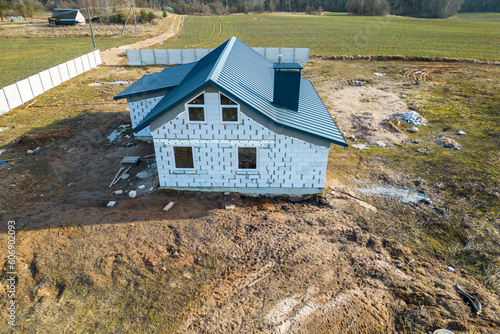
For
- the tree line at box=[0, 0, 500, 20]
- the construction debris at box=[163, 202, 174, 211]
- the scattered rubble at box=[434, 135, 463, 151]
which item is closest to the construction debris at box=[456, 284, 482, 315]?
the construction debris at box=[163, 202, 174, 211]

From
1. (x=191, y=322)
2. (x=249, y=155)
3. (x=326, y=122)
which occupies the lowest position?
(x=191, y=322)

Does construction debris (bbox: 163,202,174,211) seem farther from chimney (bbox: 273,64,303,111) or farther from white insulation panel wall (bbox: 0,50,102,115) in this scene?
white insulation panel wall (bbox: 0,50,102,115)

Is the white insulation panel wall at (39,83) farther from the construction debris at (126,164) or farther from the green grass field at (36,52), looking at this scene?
the construction debris at (126,164)

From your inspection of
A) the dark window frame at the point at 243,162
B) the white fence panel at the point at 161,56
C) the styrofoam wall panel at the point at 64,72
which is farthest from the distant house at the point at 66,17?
the dark window frame at the point at 243,162

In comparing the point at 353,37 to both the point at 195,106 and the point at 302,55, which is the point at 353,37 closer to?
the point at 302,55

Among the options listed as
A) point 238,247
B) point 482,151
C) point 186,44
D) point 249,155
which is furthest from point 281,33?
point 238,247

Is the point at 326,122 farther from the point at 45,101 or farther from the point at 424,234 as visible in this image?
the point at 45,101
